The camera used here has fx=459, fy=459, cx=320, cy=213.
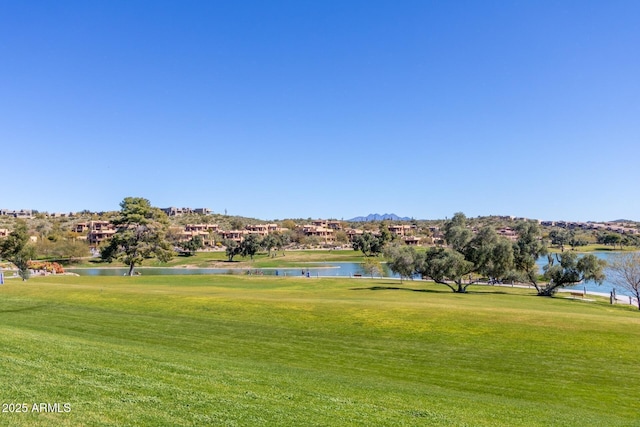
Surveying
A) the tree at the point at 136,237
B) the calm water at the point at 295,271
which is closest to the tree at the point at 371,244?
the calm water at the point at 295,271

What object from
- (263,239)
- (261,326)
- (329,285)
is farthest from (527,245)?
(263,239)

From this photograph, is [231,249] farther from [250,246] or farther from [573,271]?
[573,271]

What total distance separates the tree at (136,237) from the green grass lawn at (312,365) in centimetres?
4808

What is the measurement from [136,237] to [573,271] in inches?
2590

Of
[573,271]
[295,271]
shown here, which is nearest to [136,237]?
[295,271]

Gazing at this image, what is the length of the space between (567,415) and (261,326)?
50.1ft

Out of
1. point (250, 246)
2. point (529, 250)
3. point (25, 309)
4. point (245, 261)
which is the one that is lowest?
point (245, 261)

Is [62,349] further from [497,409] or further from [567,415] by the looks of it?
[567,415]

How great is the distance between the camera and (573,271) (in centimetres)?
5209

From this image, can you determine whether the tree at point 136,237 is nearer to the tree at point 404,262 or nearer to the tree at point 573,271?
the tree at point 404,262

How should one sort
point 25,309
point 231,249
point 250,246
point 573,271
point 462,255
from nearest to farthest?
1. point 25,309
2. point 573,271
3. point 462,255
4. point 231,249
5. point 250,246

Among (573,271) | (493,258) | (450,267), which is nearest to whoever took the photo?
(573,271)

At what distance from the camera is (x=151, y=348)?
18.0 metres

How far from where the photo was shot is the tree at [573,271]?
50.5 metres
